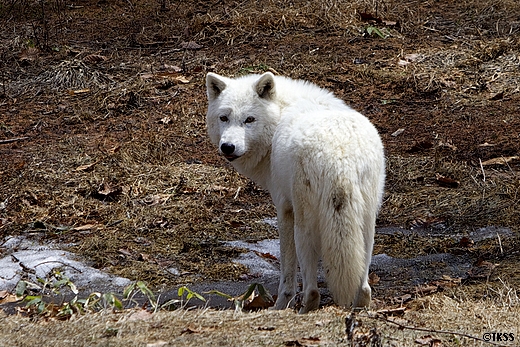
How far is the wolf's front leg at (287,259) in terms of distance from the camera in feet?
15.6

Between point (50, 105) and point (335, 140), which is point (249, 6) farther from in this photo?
point (335, 140)

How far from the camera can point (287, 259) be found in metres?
4.85

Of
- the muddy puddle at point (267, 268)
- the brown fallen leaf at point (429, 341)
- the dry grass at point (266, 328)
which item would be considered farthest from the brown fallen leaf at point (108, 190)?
the brown fallen leaf at point (429, 341)

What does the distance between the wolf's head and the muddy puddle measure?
3.05ft

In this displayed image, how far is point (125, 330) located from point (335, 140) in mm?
1684

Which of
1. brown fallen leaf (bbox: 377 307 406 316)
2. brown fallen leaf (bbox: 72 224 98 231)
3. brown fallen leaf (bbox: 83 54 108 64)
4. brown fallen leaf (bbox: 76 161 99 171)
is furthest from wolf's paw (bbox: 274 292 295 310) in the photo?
brown fallen leaf (bbox: 83 54 108 64)

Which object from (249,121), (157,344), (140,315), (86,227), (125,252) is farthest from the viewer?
(86,227)

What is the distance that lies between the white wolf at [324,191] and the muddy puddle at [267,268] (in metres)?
0.69

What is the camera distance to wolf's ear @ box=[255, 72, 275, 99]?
210 inches

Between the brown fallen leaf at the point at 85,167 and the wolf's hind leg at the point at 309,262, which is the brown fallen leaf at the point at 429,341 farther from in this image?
the brown fallen leaf at the point at 85,167

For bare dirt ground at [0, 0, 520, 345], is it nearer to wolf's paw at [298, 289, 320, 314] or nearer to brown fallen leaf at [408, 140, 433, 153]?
brown fallen leaf at [408, 140, 433, 153]

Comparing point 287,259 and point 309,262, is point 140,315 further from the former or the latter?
point 287,259

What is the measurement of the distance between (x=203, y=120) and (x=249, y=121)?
3.91m

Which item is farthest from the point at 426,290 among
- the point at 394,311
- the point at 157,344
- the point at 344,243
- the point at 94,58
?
the point at 94,58
